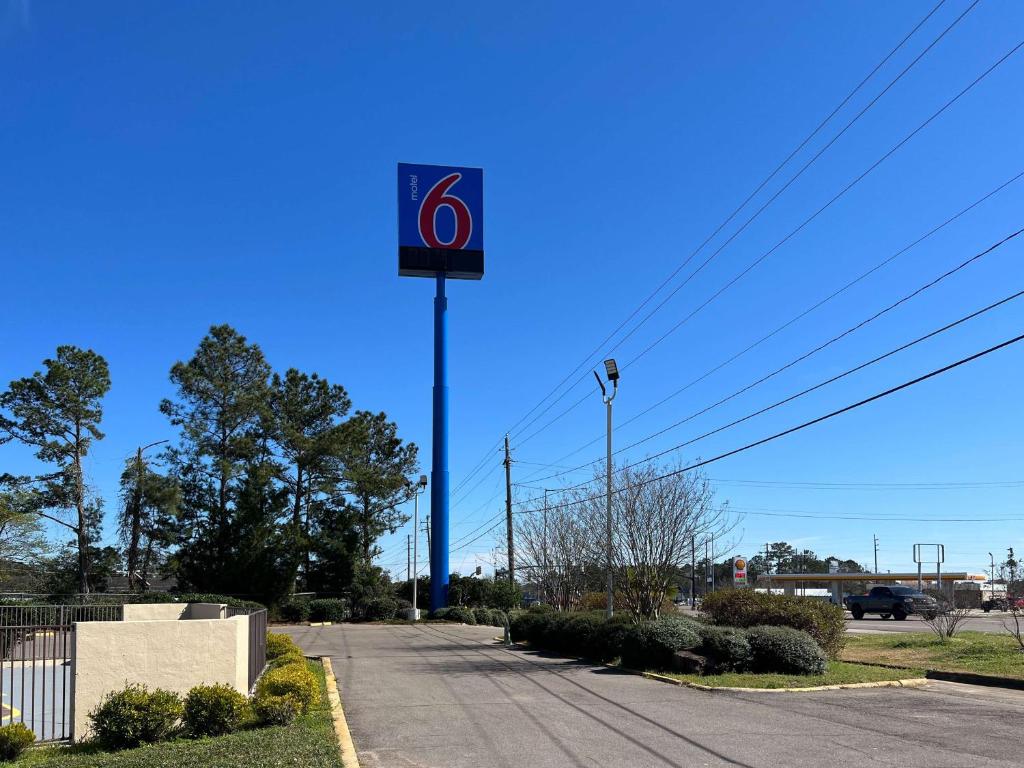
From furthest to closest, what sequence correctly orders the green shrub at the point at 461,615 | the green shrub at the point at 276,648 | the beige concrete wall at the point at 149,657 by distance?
1. the green shrub at the point at 461,615
2. the green shrub at the point at 276,648
3. the beige concrete wall at the point at 149,657

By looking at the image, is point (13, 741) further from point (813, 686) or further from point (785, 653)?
point (785, 653)

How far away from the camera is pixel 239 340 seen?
5541 cm

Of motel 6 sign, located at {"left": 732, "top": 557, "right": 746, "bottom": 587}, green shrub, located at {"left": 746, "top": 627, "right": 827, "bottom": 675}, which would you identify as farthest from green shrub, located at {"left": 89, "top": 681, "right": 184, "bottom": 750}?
motel 6 sign, located at {"left": 732, "top": 557, "right": 746, "bottom": 587}

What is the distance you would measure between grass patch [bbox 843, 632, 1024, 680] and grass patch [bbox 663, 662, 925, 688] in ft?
4.33

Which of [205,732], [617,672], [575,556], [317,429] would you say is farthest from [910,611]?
[205,732]

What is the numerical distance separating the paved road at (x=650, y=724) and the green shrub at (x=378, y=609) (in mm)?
32198

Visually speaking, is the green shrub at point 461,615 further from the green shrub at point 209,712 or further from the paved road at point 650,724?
the green shrub at point 209,712

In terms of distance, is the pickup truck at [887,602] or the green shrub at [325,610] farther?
the green shrub at [325,610]

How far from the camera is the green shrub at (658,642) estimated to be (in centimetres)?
1880

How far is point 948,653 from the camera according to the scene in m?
21.2

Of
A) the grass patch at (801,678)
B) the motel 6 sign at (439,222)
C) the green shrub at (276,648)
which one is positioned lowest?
the green shrub at (276,648)

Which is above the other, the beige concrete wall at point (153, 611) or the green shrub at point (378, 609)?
the beige concrete wall at point (153, 611)

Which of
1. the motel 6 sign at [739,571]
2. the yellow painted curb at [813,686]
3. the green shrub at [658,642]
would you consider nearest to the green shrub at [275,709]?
the yellow painted curb at [813,686]

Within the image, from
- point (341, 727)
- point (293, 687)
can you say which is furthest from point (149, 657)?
point (341, 727)
